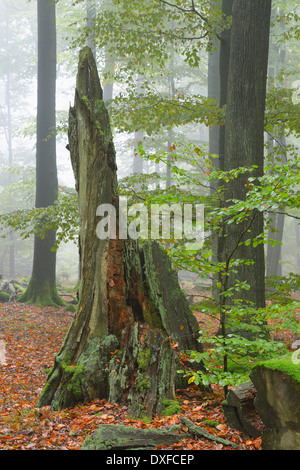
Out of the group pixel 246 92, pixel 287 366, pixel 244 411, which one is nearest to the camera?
pixel 287 366

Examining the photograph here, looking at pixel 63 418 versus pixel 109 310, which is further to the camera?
pixel 109 310

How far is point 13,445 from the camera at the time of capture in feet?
11.7

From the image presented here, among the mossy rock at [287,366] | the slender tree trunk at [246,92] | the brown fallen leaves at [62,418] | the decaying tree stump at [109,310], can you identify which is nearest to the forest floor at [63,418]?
the brown fallen leaves at [62,418]

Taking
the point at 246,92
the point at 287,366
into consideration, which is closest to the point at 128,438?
the point at 287,366

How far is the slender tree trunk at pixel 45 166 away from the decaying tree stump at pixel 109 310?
266 inches

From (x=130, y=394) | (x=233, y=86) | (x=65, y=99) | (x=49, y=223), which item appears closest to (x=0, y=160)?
(x=65, y=99)

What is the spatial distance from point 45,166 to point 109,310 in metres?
8.88

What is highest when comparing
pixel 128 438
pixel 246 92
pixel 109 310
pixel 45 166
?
pixel 45 166

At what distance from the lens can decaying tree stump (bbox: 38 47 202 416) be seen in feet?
15.0

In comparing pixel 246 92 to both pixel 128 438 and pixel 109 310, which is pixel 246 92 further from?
pixel 128 438

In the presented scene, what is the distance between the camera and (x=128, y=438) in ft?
10.9

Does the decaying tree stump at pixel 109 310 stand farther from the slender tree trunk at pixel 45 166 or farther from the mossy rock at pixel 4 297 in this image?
the mossy rock at pixel 4 297

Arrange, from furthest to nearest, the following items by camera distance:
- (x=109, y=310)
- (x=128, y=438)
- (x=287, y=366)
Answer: (x=109, y=310), (x=128, y=438), (x=287, y=366)

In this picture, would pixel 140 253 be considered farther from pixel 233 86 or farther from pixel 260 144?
pixel 233 86
